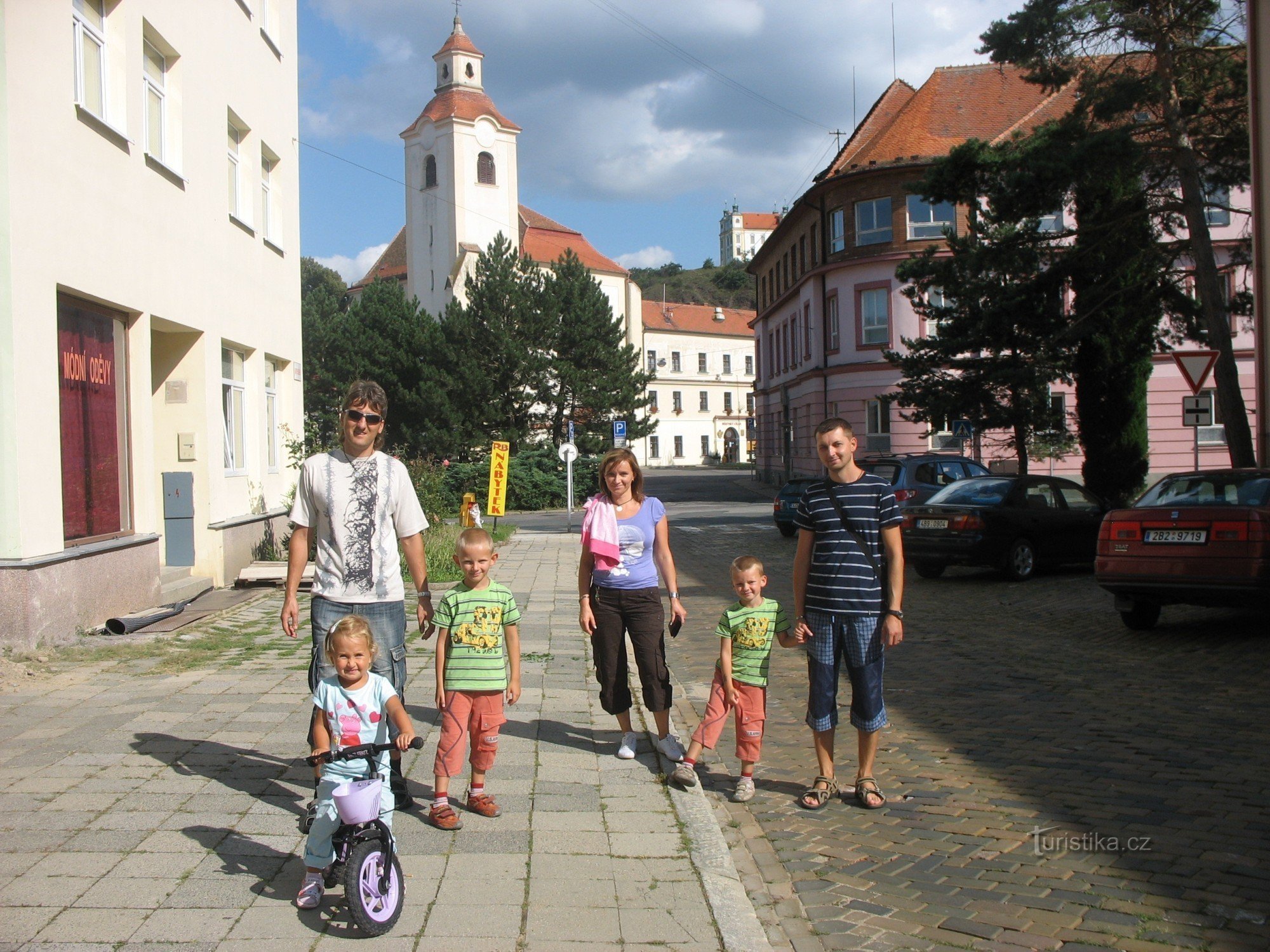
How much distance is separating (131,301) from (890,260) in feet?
112

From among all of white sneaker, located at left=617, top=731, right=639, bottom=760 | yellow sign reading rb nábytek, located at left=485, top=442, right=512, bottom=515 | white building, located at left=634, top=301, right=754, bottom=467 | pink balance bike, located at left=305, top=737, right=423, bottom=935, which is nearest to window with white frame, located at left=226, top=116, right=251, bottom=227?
yellow sign reading rb nábytek, located at left=485, top=442, right=512, bottom=515

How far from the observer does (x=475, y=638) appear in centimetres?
501

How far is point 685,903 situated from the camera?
4133mm

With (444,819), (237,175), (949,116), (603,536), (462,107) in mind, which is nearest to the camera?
(444,819)

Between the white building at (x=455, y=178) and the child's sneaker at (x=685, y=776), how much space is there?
57928 millimetres

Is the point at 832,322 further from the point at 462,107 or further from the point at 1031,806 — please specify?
the point at 1031,806

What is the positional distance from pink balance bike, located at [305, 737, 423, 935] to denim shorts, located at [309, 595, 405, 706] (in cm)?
92

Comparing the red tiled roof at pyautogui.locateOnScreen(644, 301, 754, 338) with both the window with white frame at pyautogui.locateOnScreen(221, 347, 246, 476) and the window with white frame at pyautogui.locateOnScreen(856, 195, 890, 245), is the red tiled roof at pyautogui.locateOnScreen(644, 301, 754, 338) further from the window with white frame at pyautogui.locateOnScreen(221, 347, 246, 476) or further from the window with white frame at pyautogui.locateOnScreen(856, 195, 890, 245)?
the window with white frame at pyautogui.locateOnScreen(221, 347, 246, 476)

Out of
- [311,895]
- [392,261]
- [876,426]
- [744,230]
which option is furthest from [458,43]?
[744,230]

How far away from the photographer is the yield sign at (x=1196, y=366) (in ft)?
51.2

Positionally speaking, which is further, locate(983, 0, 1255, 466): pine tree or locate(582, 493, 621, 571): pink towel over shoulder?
locate(983, 0, 1255, 466): pine tree

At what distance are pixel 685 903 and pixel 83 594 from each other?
7.23 m

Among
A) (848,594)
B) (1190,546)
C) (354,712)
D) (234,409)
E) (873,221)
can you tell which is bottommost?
(354,712)

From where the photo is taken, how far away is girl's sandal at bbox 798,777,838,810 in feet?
18.0
